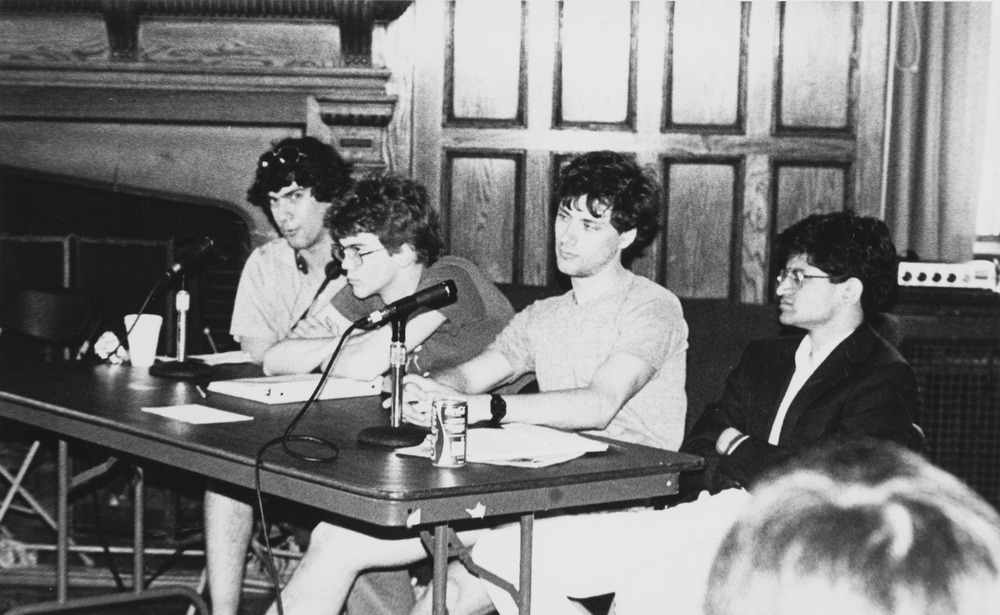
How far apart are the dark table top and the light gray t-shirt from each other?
1.40 feet

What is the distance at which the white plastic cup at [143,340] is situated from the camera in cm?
303

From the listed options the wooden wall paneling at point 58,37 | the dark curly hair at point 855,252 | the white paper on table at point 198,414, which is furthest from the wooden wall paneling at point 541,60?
the white paper on table at point 198,414

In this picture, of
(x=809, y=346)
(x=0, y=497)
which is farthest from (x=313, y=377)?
(x=0, y=497)

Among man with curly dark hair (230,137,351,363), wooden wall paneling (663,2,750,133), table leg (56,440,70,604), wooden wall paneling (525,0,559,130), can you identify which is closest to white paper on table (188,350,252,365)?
man with curly dark hair (230,137,351,363)

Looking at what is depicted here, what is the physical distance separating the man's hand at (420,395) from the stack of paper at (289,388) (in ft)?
0.66

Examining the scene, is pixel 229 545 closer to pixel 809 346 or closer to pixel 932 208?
pixel 809 346

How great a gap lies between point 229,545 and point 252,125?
8.40ft

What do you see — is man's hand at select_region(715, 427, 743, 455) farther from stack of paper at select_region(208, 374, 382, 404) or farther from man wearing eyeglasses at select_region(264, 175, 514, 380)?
stack of paper at select_region(208, 374, 382, 404)

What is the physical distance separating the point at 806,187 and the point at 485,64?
156cm

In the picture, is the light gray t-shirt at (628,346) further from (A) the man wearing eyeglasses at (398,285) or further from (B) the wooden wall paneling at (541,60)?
(B) the wooden wall paneling at (541,60)

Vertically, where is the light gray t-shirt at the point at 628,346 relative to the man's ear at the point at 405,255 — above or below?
below

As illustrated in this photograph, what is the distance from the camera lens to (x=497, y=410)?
7.01 ft

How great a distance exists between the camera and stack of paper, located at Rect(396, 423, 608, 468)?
5.86 ft

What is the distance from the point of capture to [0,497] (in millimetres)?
3852
